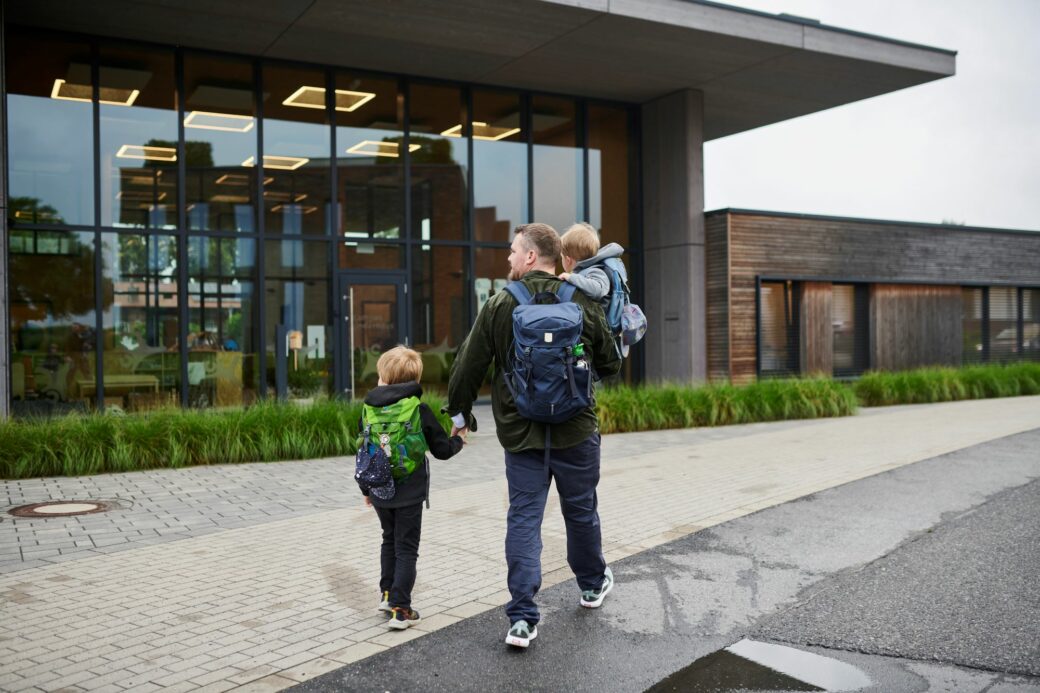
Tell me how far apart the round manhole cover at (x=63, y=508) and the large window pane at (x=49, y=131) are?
27.8ft

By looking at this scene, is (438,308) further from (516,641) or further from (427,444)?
(516,641)

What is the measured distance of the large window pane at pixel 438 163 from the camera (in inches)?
733

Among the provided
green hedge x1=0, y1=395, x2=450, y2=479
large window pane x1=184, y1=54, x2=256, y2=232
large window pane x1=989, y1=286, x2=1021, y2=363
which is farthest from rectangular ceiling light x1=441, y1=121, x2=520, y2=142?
large window pane x1=989, y1=286, x2=1021, y2=363

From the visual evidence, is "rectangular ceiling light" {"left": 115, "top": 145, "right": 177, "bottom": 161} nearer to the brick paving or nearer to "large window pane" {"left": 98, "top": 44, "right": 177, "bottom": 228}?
"large window pane" {"left": 98, "top": 44, "right": 177, "bottom": 228}

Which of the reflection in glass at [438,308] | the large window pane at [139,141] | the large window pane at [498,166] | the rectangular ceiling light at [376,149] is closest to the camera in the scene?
the large window pane at [139,141]

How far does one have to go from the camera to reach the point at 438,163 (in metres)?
18.9

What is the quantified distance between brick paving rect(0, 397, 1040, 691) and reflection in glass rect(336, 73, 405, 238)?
7.45m

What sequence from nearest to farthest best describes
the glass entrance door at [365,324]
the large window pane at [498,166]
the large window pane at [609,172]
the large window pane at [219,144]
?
the large window pane at [219,144] → the glass entrance door at [365,324] → the large window pane at [498,166] → the large window pane at [609,172]

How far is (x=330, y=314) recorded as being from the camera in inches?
682

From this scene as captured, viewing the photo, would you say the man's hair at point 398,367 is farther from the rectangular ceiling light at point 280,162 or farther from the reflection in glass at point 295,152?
the rectangular ceiling light at point 280,162

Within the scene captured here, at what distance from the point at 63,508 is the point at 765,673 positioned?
629 centimetres

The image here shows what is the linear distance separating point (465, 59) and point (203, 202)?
5.44 meters

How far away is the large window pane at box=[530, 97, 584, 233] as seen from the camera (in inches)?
780

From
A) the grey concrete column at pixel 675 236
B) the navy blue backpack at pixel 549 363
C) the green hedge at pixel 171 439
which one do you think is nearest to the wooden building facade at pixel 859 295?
the grey concrete column at pixel 675 236
